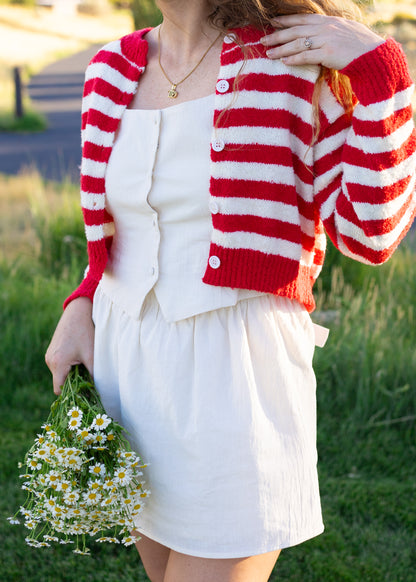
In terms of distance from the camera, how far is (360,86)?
144 centimetres

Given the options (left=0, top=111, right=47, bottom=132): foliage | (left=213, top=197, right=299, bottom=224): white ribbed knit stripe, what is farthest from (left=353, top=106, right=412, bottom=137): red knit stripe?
(left=0, top=111, right=47, bottom=132): foliage

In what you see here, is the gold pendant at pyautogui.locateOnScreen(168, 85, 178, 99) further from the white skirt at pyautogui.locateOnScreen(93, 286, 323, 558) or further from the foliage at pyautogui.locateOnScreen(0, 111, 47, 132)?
the foliage at pyautogui.locateOnScreen(0, 111, 47, 132)

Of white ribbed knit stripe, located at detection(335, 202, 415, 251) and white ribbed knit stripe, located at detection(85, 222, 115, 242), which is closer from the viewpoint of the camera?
white ribbed knit stripe, located at detection(335, 202, 415, 251)

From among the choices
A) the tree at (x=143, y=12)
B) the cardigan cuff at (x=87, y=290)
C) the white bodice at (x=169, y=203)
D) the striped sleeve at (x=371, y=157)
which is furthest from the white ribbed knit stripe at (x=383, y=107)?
the tree at (x=143, y=12)

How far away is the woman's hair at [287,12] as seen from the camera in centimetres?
153

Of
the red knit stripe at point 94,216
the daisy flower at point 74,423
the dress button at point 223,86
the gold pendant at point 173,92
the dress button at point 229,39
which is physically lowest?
the daisy flower at point 74,423

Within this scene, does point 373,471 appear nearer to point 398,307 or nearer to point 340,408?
point 340,408

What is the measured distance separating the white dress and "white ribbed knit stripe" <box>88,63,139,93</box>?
10 centimetres

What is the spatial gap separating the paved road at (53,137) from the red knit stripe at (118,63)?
460 centimetres

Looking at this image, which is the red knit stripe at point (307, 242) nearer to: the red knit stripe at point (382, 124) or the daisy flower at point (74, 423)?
the red knit stripe at point (382, 124)

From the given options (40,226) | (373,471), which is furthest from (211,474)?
(40,226)

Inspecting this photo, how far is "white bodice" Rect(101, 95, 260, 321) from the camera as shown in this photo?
1578mm

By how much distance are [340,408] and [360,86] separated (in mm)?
2556

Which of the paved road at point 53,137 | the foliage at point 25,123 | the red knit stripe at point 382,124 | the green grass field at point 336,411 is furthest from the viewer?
the foliage at point 25,123
